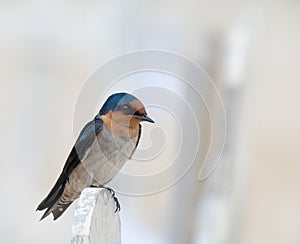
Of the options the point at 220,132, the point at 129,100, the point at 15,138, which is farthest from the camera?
the point at 15,138

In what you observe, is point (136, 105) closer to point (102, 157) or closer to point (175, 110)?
point (102, 157)

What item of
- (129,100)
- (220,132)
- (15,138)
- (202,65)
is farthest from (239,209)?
(15,138)

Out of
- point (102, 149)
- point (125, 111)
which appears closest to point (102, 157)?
point (102, 149)

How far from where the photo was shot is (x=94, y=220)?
0.51m

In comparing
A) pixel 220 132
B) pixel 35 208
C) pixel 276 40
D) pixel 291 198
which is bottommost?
pixel 35 208

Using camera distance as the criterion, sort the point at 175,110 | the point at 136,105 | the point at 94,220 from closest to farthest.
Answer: the point at 94,220
the point at 136,105
the point at 175,110

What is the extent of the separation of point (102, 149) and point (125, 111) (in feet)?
0.36

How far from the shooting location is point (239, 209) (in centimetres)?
132

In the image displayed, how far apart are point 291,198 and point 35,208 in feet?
2.51

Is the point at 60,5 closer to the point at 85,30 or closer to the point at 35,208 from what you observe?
the point at 85,30

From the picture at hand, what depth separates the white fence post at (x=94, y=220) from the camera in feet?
1.57

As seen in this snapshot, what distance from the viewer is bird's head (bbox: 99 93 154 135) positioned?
946mm

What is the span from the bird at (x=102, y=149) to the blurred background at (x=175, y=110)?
0.84ft

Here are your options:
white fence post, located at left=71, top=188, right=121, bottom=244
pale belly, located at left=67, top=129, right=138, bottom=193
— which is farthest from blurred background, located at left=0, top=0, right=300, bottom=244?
white fence post, located at left=71, top=188, right=121, bottom=244
